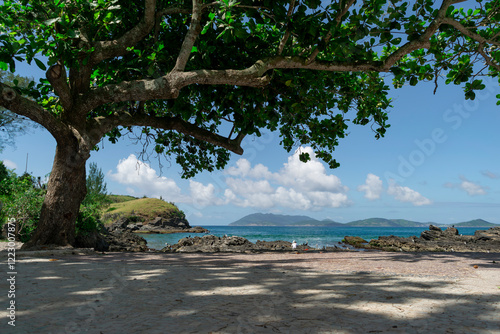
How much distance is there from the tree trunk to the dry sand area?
15.7 ft

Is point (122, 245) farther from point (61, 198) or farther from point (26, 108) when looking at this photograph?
point (26, 108)

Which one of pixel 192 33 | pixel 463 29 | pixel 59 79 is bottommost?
pixel 59 79

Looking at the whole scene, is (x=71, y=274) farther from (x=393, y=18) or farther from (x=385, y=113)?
(x=385, y=113)

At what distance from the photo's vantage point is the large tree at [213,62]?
6910 mm

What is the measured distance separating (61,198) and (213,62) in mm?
5994

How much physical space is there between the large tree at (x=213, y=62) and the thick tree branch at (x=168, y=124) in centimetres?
4

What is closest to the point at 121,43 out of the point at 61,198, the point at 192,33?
the point at 192,33

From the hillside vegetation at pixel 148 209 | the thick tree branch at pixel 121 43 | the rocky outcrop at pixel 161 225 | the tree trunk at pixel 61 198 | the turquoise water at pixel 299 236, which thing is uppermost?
the thick tree branch at pixel 121 43

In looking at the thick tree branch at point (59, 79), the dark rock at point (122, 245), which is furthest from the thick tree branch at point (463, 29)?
the dark rock at point (122, 245)

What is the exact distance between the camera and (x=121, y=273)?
178 inches

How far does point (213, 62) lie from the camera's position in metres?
9.72

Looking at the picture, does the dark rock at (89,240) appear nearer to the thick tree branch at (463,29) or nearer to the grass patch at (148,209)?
the thick tree branch at (463,29)

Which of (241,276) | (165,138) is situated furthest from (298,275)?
(165,138)

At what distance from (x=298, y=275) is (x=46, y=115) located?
25.9 feet
